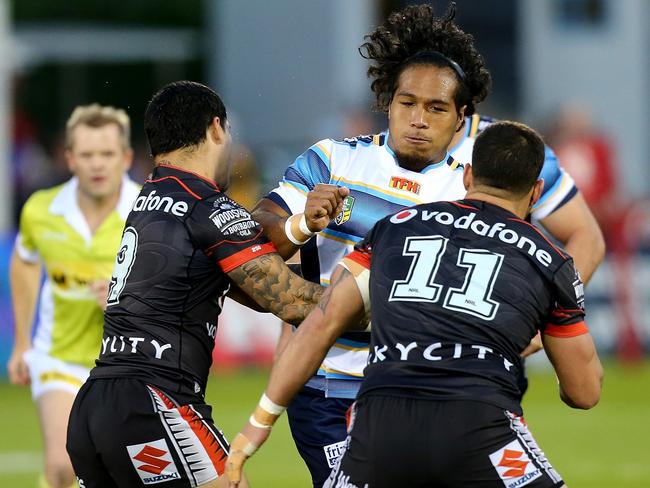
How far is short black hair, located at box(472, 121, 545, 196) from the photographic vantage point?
5301 millimetres

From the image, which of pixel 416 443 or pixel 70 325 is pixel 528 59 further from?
pixel 416 443

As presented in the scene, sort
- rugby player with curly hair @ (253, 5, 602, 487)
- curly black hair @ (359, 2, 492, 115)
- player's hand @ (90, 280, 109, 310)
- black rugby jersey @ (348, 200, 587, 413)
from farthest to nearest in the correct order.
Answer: player's hand @ (90, 280, 109, 310) → curly black hair @ (359, 2, 492, 115) → rugby player with curly hair @ (253, 5, 602, 487) → black rugby jersey @ (348, 200, 587, 413)

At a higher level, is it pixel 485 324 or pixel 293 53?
pixel 293 53

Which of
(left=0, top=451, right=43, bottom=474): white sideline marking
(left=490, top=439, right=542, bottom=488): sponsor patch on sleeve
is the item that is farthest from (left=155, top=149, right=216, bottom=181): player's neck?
(left=0, top=451, right=43, bottom=474): white sideline marking

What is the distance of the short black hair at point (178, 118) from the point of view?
5.92m

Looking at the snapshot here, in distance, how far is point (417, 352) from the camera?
5098 millimetres

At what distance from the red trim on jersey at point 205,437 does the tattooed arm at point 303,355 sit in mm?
343

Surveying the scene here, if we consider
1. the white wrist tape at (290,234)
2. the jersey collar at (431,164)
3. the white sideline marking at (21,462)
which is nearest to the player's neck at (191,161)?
the white wrist tape at (290,234)

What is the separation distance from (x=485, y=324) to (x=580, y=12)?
21.4 meters

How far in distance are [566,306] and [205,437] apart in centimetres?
156

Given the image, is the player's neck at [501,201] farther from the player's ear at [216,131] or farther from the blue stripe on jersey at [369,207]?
the player's ear at [216,131]

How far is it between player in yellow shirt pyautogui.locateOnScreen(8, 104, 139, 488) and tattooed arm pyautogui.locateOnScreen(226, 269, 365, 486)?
3006mm

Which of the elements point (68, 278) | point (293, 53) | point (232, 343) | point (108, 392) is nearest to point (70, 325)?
point (68, 278)

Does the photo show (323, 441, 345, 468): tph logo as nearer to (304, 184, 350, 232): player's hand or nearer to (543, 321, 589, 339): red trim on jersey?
(304, 184, 350, 232): player's hand
